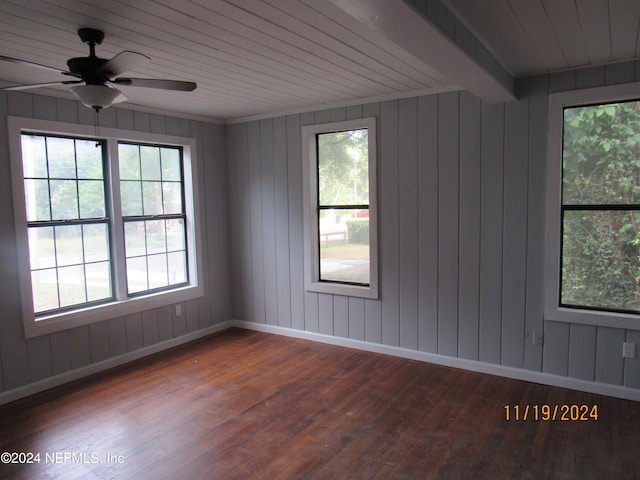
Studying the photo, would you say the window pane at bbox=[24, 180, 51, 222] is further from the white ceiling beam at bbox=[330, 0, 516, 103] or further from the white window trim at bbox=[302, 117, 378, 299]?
the white ceiling beam at bbox=[330, 0, 516, 103]

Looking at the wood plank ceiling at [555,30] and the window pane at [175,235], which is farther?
the window pane at [175,235]

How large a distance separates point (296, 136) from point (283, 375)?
8.05 ft

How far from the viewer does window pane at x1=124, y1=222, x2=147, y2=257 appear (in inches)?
173

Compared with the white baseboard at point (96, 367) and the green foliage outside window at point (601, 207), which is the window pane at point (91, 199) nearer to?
the white baseboard at point (96, 367)

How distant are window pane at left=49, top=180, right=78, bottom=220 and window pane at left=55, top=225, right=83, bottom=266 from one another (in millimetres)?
112

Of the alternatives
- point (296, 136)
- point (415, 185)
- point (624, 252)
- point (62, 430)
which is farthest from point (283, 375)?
point (624, 252)

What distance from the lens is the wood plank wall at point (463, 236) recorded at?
3.49m

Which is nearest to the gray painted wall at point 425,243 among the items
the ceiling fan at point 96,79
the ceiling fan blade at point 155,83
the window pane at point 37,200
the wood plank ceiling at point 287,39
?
the window pane at point 37,200

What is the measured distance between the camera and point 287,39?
262cm

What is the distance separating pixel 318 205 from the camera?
4.79 meters
